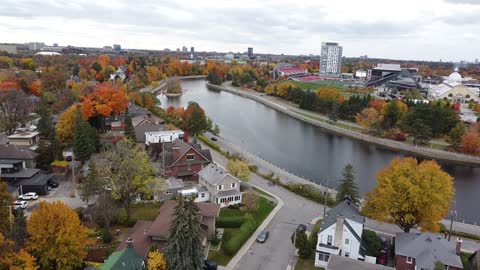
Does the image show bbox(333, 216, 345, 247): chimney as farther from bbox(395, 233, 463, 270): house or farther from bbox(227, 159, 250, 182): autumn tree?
bbox(227, 159, 250, 182): autumn tree

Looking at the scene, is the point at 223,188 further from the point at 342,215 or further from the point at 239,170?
the point at 342,215

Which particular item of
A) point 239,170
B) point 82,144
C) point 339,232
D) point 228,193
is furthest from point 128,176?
point 339,232

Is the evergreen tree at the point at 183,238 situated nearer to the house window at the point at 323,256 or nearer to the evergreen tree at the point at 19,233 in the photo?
the evergreen tree at the point at 19,233

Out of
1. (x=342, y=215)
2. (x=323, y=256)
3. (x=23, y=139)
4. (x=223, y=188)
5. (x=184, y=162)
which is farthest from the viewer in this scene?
(x=23, y=139)

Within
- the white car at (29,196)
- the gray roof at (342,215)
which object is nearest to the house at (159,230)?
the gray roof at (342,215)

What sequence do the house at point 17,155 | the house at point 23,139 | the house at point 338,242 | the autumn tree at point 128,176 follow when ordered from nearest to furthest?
the house at point 338,242 → the autumn tree at point 128,176 → the house at point 17,155 → the house at point 23,139

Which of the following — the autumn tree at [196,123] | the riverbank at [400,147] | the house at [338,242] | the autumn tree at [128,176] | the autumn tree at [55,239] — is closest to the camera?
the autumn tree at [55,239]

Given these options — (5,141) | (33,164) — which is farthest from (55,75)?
(33,164)
